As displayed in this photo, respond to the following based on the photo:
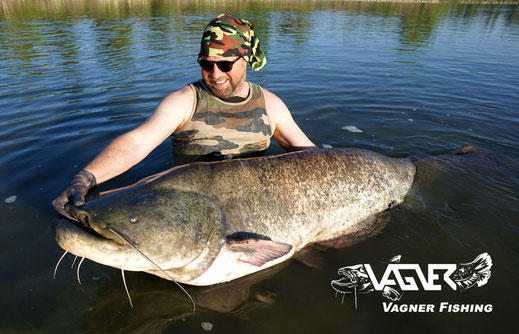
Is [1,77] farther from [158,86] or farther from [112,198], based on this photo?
[112,198]

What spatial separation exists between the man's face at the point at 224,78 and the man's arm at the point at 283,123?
0.50 meters

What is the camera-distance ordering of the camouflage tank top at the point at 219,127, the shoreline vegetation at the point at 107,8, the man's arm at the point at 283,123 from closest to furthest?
the camouflage tank top at the point at 219,127
the man's arm at the point at 283,123
the shoreline vegetation at the point at 107,8

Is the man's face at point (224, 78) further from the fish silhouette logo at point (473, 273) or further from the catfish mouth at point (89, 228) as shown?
the fish silhouette logo at point (473, 273)

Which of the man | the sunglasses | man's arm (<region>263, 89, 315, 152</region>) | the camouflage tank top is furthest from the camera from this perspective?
man's arm (<region>263, 89, 315, 152</region>)

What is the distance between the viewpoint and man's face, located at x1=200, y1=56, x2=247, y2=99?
3320 mm

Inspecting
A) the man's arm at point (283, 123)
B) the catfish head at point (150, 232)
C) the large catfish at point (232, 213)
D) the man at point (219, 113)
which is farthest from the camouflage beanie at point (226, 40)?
the catfish head at point (150, 232)

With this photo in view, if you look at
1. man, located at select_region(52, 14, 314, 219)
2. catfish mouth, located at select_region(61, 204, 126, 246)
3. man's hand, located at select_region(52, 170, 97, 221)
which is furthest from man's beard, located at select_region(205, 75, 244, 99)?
catfish mouth, located at select_region(61, 204, 126, 246)

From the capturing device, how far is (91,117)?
6.75m

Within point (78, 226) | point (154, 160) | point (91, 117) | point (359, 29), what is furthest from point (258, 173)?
point (359, 29)

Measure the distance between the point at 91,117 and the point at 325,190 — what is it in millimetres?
5909

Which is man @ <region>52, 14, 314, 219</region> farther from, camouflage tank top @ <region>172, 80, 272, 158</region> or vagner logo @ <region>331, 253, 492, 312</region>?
vagner logo @ <region>331, 253, 492, 312</region>

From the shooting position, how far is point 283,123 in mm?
3920

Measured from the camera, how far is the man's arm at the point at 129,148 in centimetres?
233

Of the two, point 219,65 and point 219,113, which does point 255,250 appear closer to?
point 219,113
